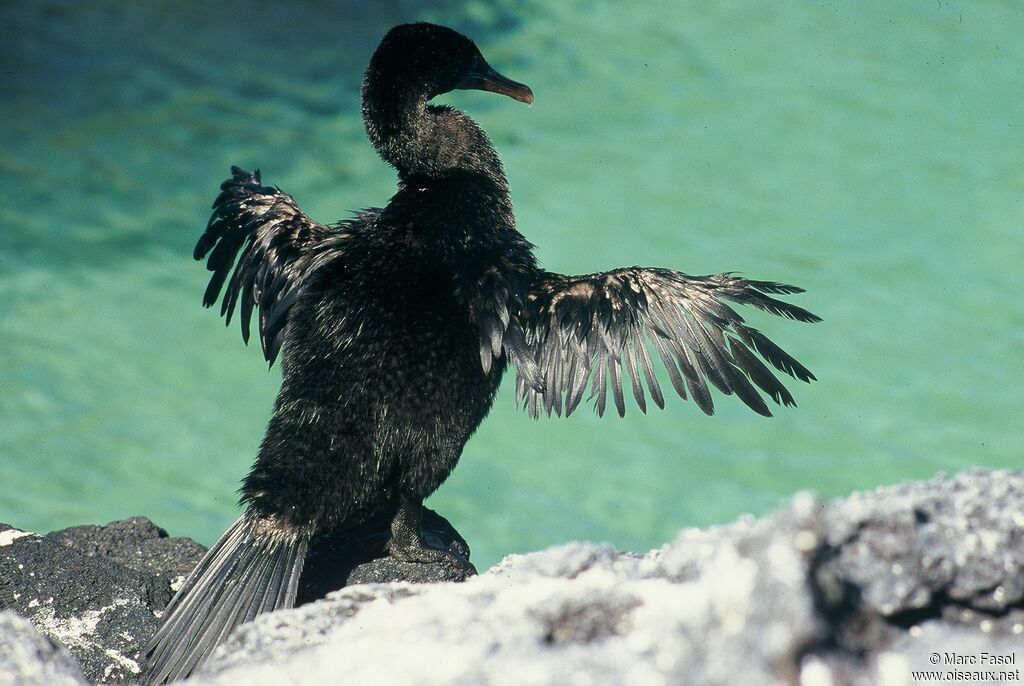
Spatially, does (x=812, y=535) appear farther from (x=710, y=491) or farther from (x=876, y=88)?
(x=876, y=88)

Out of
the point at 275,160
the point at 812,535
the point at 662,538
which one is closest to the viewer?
the point at 812,535

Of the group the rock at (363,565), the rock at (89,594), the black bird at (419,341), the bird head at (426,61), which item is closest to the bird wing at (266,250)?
the black bird at (419,341)

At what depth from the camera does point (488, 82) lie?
3.65 metres

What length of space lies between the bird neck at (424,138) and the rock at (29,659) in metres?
1.77

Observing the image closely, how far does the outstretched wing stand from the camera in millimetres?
2934

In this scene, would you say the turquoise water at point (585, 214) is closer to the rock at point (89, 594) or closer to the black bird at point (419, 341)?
the black bird at point (419, 341)

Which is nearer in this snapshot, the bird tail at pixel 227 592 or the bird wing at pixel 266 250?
the bird tail at pixel 227 592

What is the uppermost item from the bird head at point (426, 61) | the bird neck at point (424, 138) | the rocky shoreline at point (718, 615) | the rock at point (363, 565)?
the bird head at point (426, 61)

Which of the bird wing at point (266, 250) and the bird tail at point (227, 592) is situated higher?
the bird wing at point (266, 250)

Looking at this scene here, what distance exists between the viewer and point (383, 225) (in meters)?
3.05

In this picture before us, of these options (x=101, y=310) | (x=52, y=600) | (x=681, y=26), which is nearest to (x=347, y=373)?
(x=52, y=600)

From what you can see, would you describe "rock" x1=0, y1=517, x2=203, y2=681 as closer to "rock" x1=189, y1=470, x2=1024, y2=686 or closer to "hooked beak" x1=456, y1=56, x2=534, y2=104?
"rock" x1=189, y1=470, x2=1024, y2=686

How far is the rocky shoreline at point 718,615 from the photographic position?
1.25 meters

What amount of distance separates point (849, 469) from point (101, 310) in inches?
137
